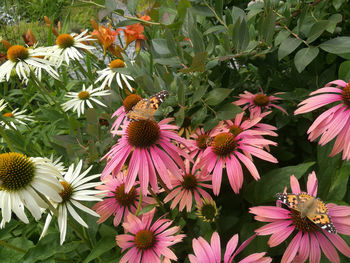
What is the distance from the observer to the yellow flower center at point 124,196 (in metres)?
0.91

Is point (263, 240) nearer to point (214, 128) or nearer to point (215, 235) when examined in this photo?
point (215, 235)

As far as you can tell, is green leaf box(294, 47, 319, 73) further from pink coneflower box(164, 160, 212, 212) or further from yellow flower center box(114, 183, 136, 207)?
yellow flower center box(114, 183, 136, 207)

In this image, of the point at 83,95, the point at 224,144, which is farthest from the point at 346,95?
the point at 83,95

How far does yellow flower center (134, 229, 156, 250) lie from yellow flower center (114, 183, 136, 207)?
155mm

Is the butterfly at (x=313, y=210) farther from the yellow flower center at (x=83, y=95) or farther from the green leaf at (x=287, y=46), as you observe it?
the yellow flower center at (x=83, y=95)

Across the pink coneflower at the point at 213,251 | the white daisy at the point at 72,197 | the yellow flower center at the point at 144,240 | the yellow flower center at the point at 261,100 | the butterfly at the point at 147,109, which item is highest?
the butterfly at the point at 147,109

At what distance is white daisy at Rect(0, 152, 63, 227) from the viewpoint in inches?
28.0

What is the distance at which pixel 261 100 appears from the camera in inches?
39.6

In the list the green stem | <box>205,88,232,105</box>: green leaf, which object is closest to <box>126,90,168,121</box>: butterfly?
<box>205,88,232,105</box>: green leaf

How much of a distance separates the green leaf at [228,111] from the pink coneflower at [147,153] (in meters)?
0.17

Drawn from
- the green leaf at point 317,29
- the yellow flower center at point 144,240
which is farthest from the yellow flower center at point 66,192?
the green leaf at point 317,29

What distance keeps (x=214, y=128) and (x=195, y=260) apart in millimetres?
393

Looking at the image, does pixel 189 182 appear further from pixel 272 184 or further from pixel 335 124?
pixel 335 124

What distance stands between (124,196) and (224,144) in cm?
34
